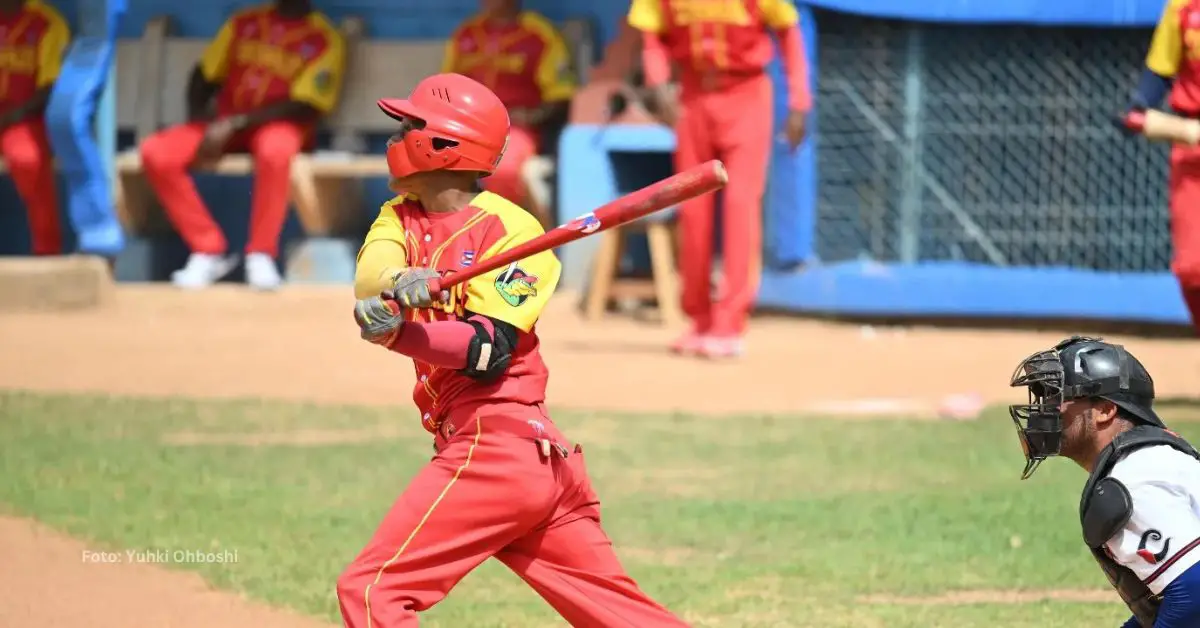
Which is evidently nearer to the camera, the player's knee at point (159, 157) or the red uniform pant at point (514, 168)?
the red uniform pant at point (514, 168)

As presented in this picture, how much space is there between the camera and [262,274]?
12.4 meters

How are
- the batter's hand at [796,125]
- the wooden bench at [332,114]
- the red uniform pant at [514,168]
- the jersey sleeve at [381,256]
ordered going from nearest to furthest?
the jersey sleeve at [381,256], the batter's hand at [796,125], the red uniform pant at [514,168], the wooden bench at [332,114]

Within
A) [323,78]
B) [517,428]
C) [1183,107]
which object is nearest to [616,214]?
[517,428]

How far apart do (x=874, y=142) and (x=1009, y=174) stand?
859mm

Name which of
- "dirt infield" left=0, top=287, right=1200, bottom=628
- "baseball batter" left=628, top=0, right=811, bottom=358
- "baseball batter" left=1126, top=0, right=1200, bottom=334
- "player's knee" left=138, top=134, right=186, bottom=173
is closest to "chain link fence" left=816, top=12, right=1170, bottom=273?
"dirt infield" left=0, top=287, right=1200, bottom=628

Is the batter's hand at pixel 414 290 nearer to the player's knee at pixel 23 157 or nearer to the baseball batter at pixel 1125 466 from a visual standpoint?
the baseball batter at pixel 1125 466

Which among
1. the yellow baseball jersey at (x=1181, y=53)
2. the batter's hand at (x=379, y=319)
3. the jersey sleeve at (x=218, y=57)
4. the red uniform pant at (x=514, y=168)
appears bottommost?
the red uniform pant at (x=514, y=168)

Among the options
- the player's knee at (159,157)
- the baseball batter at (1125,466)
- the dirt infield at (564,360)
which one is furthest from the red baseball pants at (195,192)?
the baseball batter at (1125,466)

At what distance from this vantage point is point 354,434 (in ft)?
25.9

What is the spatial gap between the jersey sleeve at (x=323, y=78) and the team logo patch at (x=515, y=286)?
952cm

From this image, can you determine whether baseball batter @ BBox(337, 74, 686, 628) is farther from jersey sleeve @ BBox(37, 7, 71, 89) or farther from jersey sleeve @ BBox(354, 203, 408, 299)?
jersey sleeve @ BBox(37, 7, 71, 89)

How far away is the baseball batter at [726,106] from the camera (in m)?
9.62

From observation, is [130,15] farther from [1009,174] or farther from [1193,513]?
[1193,513]

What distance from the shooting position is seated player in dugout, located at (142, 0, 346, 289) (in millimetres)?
12703
